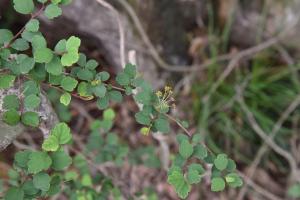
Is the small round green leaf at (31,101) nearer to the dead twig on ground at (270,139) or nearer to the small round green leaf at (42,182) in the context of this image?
the small round green leaf at (42,182)

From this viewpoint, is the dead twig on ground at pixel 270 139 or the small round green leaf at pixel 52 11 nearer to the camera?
the small round green leaf at pixel 52 11

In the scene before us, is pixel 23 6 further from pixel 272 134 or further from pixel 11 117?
pixel 272 134

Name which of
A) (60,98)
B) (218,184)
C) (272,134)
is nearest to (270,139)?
(272,134)

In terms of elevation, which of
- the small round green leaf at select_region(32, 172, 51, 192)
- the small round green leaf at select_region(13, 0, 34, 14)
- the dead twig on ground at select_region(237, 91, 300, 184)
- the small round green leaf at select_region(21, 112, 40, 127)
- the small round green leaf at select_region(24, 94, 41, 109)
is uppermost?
the small round green leaf at select_region(13, 0, 34, 14)

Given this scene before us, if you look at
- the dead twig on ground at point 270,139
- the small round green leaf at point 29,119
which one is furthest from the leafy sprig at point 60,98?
the dead twig on ground at point 270,139

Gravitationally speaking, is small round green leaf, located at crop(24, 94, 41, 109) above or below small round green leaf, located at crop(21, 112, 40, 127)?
above

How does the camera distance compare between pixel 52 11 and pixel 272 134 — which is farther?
pixel 272 134

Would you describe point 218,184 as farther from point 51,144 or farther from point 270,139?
point 270,139

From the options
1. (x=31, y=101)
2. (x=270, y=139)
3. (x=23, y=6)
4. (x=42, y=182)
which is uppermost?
(x=23, y=6)

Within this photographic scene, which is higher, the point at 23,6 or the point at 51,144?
the point at 23,6

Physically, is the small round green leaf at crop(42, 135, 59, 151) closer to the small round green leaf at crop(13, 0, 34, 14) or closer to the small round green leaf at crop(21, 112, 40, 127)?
the small round green leaf at crop(21, 112, 40, 127)

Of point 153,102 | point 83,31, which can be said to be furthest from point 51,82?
point 83,31

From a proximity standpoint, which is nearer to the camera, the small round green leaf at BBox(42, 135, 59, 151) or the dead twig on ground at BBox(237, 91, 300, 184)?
the small round green leaf at BBox(42, 135, 59, 151)

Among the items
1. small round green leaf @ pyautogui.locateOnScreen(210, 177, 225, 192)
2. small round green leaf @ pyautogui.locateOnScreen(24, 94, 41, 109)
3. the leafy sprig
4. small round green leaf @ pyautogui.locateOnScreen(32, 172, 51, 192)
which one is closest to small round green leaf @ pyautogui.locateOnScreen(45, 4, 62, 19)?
the leafy sprig
